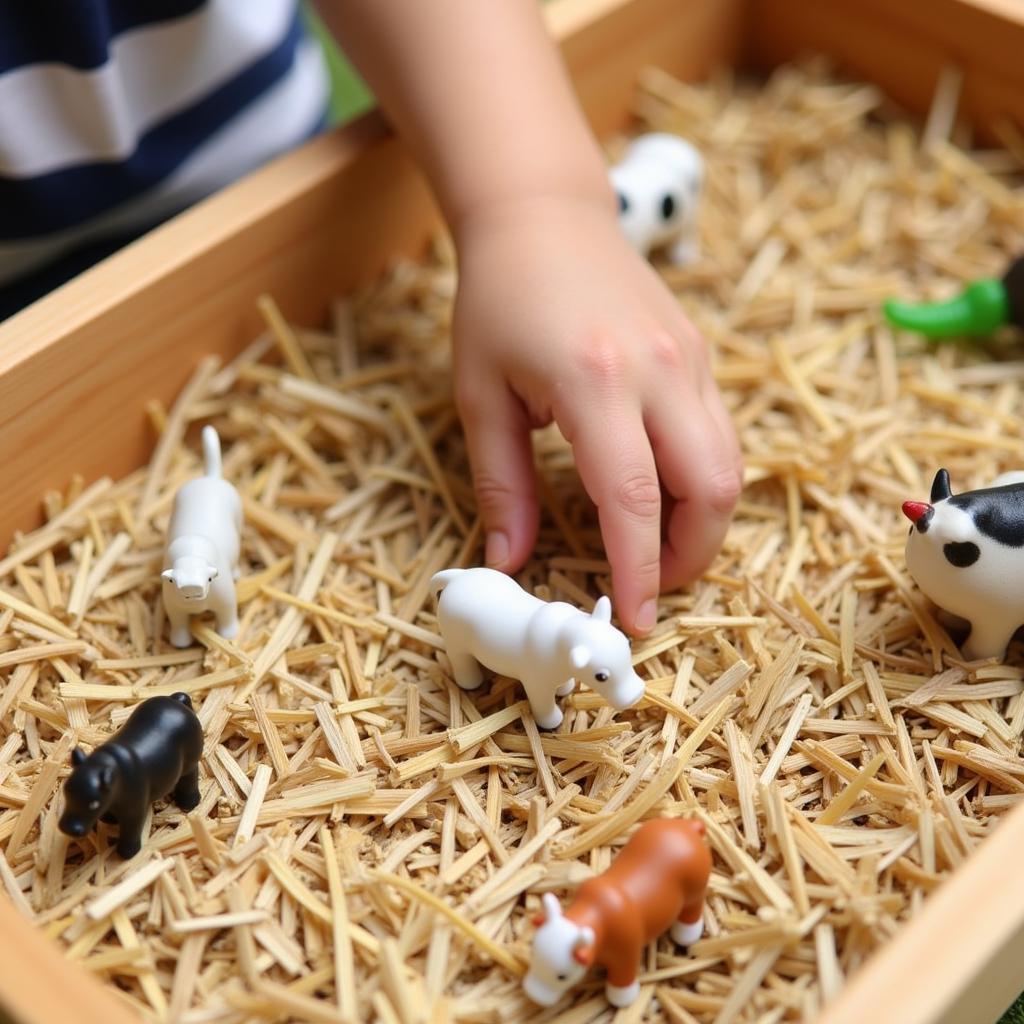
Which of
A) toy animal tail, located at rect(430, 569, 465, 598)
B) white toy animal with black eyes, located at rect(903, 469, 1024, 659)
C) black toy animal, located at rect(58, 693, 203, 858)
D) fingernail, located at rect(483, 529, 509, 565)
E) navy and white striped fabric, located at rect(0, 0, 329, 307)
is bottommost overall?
white toy animal with black eyes, located at rect(903, 469, 1024, 659)

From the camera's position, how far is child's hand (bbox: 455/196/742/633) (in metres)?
0.98

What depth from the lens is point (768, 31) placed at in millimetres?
1598

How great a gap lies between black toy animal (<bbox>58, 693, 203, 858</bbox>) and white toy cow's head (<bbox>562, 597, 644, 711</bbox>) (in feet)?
0.92

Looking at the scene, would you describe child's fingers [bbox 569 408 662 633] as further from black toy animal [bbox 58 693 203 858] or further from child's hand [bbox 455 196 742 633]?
black toy animal [bbox 58 693 203 858]

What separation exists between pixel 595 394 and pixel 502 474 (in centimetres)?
11

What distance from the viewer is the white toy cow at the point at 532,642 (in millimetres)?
856

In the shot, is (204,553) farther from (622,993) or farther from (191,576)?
(622,993)

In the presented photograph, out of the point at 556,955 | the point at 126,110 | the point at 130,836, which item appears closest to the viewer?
the point at 556,955

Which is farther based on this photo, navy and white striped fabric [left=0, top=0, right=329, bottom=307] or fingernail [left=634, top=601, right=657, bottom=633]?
navy and white striped fabric [left=0, top=0, right=329, bottom=307]

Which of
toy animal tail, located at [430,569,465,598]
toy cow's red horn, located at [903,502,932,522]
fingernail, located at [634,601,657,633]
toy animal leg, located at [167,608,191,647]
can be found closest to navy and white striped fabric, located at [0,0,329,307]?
toy animal leg, located at [167,608,191,647]

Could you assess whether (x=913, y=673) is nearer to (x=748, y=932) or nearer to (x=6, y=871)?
(x=748, y=932)

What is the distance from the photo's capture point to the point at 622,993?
81 centimetres

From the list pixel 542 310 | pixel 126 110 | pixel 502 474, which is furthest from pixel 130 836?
pixel 126 110

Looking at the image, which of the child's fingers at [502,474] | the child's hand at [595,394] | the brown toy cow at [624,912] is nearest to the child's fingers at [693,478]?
the child's hand at [595,394]
